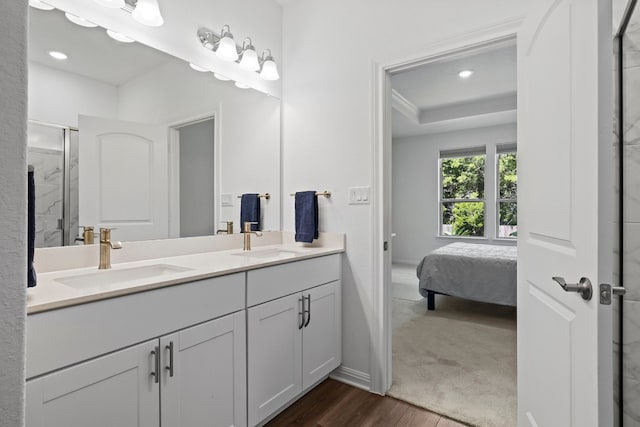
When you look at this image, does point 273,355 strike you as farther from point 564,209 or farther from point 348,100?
point 348,100

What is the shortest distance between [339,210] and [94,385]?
60.6 inches

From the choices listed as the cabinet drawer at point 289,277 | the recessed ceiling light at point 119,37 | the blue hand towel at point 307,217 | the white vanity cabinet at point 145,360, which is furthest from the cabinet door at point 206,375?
the recessed ceiling light at point 119,37

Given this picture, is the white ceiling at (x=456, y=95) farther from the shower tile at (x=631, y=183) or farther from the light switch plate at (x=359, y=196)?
the shower tile at (x=631, y=183)

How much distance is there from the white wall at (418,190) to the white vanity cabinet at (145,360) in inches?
210

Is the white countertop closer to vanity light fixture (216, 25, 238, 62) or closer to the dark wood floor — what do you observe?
the dark wood floor

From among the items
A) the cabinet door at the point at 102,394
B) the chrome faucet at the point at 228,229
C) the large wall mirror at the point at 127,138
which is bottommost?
the cabinet door at the point at 102,394

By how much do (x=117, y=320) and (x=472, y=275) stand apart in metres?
3.14

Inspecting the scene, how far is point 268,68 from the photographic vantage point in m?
2.28

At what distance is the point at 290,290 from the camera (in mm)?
1761

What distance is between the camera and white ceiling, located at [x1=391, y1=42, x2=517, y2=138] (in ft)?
11.4

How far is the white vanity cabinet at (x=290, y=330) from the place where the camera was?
1559 millimetres

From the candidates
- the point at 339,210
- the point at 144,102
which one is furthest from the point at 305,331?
the point at 144,102

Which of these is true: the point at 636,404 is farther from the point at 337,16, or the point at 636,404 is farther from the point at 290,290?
the point at 337,16

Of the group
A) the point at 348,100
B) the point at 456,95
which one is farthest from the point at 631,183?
the point at 456,95
